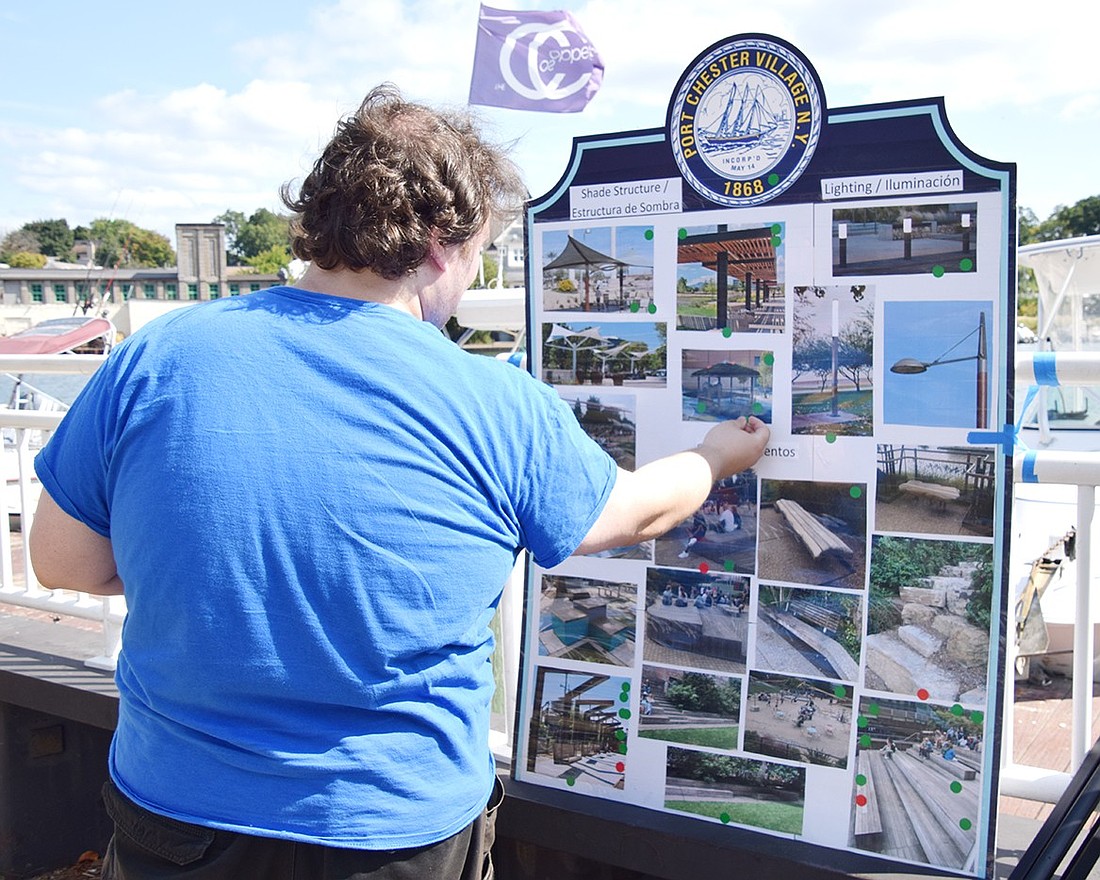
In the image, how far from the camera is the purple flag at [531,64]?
943 cm

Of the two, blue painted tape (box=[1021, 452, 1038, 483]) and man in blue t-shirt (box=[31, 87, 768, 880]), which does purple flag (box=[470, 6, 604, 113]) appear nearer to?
blue painted tape (box=[1021, 452, 1038, 483])

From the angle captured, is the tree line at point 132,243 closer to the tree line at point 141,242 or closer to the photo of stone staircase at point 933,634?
the tree line at point 141,242

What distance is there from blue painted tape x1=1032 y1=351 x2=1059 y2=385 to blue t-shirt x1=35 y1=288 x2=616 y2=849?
1181mm

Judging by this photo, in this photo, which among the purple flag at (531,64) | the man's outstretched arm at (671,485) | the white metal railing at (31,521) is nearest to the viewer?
the man's outstretched arm at (671,485)

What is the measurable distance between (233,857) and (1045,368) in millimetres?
1862

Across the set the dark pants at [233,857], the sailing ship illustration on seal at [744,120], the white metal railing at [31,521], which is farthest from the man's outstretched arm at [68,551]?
the white metal railing at [31,521]

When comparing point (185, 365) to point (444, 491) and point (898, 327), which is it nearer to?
point (444, 491)

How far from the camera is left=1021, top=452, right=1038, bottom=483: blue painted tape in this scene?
81.7 inches

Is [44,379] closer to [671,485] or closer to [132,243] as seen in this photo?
[671,485]

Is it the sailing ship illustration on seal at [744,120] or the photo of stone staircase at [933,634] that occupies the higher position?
the sailing ship illustration on seal at [744,120]

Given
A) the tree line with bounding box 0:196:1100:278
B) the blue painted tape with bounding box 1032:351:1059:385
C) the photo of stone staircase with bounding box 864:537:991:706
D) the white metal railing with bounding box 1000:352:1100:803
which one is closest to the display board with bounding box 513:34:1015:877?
the photo of stone staircase with bounding box 864:537:991:706

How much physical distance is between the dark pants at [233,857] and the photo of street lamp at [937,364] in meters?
1.22

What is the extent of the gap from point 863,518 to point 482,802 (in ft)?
3.16

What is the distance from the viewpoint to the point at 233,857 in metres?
1.48
